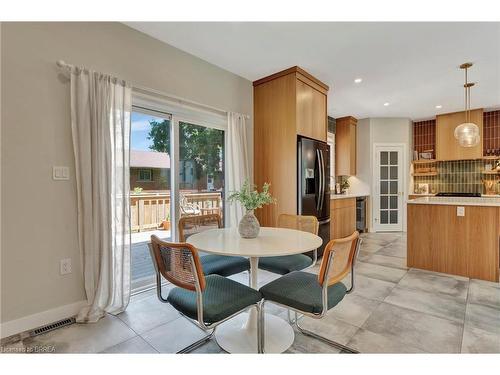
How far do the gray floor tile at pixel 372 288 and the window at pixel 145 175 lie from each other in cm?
244

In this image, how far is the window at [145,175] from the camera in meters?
2.83

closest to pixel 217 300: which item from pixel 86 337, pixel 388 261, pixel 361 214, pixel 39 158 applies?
pixel 86 337

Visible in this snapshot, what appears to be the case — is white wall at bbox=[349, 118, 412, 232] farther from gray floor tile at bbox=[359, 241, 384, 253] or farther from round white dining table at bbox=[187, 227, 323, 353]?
round white dining table at bbox=[187, 227, 323, 353]

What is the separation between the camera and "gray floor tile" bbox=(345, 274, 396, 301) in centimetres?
266

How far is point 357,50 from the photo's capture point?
2990 millimetres

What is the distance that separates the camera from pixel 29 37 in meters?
2.01

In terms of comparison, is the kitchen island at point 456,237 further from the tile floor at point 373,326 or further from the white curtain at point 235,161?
the white curtain at point 235,161

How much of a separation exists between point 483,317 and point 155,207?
330cm

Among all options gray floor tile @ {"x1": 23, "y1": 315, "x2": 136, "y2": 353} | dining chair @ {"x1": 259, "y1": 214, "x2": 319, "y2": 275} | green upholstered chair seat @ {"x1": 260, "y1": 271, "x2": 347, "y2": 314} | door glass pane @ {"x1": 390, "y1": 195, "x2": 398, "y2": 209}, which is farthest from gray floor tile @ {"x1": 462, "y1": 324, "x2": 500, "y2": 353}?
door glass pane @ {"x1": 390, "y1": 195, "x2": 398, "y2": 209}

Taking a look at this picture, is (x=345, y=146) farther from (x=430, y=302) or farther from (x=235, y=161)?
(x=430, y=302)

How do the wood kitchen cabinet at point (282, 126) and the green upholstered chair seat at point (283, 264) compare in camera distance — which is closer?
the green upholstered chair seat at point (283, 264)

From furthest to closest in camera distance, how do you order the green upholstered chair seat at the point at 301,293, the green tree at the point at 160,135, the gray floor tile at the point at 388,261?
the gray floor tile at the point at 388,261
the green tree at the point at 160,135
the green upholstered chair seat at the point at 301,293

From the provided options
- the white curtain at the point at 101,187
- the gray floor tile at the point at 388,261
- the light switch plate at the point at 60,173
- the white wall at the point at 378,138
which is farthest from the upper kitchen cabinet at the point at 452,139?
the light switch plate at the point at 60,173

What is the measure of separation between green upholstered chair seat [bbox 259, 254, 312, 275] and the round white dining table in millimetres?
241
